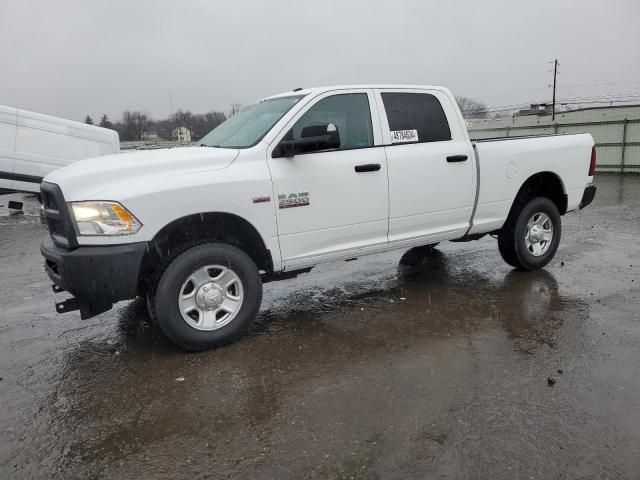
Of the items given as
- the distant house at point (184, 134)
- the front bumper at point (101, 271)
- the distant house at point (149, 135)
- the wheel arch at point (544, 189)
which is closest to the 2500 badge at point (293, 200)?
the front bumper at point (101, 271)

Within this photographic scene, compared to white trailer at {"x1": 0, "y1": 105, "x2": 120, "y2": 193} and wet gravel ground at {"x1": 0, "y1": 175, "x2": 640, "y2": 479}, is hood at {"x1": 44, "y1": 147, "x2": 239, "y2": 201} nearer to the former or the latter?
wet gravel ground at {"x1": 0, "y1": 175, "x2": 640, "y2": 479}

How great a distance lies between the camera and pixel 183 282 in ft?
12.9

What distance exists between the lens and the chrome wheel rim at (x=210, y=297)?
4.03 metres

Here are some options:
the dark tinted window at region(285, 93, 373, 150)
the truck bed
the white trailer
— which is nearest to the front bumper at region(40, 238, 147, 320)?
the dark tinted window at region(285, 93, 373, 150)

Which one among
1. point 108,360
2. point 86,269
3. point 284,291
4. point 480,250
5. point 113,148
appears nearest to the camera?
point 86,269

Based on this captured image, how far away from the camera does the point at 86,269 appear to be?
144 inches

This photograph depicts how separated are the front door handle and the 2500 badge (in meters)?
0.56

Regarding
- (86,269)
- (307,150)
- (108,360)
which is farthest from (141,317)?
(307,150)

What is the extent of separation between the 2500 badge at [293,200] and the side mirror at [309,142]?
1.08ft

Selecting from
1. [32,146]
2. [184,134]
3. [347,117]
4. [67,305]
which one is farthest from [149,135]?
[67,305]

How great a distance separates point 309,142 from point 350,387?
1.92m

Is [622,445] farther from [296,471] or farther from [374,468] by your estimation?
[296,471]

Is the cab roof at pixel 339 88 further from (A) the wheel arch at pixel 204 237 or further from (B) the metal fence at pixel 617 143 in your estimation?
(B) the metal fence at pixel 617 143

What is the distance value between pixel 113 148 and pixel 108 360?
11320 mm
